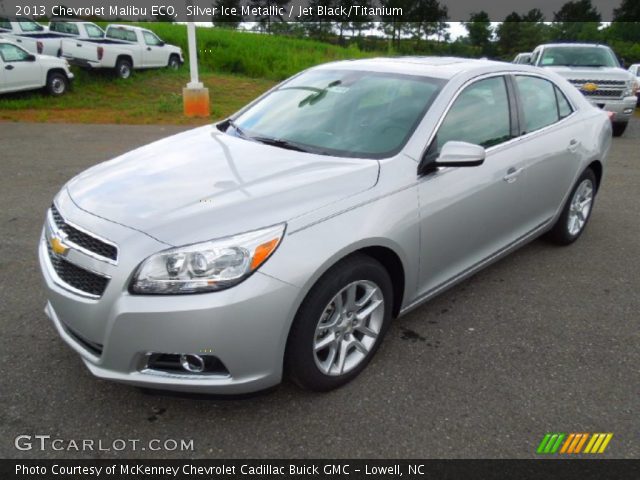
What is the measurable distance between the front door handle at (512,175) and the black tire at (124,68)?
16.3 metres

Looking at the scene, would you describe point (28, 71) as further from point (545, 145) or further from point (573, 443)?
point (573, 443)

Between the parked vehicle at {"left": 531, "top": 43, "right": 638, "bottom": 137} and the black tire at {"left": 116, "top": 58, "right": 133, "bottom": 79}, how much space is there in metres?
12.3

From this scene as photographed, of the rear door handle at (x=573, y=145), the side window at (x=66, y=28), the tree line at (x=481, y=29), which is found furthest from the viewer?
the tree line at (x=481, y=29)

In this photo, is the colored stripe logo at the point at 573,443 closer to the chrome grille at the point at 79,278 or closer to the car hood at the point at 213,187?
the car hood at the point at 213,187

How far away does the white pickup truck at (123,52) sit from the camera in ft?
53.9

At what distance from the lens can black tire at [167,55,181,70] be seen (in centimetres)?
2017

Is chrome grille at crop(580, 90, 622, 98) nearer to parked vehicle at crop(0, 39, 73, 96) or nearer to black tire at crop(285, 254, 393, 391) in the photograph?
black tire at crop(285, 254, 393, 391)

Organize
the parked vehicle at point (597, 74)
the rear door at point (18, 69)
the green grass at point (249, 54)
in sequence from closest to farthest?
the parked vehicle at point (597, 74) < the rear door at point (18, 69) < the green grass at point (249, 54)

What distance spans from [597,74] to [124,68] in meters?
13.7

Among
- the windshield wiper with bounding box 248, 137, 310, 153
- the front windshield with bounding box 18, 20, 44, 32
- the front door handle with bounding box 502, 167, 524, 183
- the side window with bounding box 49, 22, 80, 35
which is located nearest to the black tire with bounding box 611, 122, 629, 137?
the front door handle with bounding box 502, 167, 524, 183

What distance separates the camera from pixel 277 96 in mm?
4090

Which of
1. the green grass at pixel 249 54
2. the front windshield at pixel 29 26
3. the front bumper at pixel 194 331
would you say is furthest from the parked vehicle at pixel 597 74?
the front windshield at pixel 29 26

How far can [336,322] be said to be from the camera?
2.80 metres

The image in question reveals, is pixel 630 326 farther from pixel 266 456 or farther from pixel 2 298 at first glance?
pixel 2 298
